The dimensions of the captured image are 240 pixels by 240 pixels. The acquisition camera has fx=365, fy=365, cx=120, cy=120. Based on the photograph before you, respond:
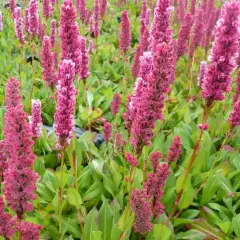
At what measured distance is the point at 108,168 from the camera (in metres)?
4.58

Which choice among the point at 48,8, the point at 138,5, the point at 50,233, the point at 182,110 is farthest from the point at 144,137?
the point at 138,5

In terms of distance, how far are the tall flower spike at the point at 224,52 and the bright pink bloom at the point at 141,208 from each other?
3.34ft

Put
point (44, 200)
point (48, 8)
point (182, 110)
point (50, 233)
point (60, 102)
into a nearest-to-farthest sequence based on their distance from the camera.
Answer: point (60, 102)
point (50, 233)
point (44, 200)
point (182, 110)
point (48, 8)

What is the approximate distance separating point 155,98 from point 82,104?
13.5ft

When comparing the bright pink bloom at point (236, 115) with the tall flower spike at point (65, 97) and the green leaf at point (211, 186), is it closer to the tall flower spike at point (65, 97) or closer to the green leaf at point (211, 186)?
the green leaf at point (211, 186)

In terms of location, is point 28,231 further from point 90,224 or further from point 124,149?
point 124,149

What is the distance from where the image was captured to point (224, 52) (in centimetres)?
291

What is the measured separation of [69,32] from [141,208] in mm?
1677

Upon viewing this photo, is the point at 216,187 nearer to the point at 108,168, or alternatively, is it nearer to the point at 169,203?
the point at 169,203

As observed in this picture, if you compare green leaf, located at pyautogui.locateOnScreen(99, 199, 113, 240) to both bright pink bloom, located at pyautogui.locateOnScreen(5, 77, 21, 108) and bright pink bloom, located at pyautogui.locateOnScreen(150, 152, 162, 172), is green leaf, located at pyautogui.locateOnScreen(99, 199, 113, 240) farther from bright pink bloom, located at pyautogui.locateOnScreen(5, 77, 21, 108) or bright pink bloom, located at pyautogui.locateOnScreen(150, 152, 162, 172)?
bright pink bloom, located at pyautogui.locateOnScreen(5, 77, 21, 108)

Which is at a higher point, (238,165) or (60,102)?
(60,102)

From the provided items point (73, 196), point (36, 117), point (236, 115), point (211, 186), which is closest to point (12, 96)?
point (36, 117)

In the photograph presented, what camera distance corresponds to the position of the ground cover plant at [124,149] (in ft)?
8.67

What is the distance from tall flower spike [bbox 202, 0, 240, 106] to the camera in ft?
9.46
